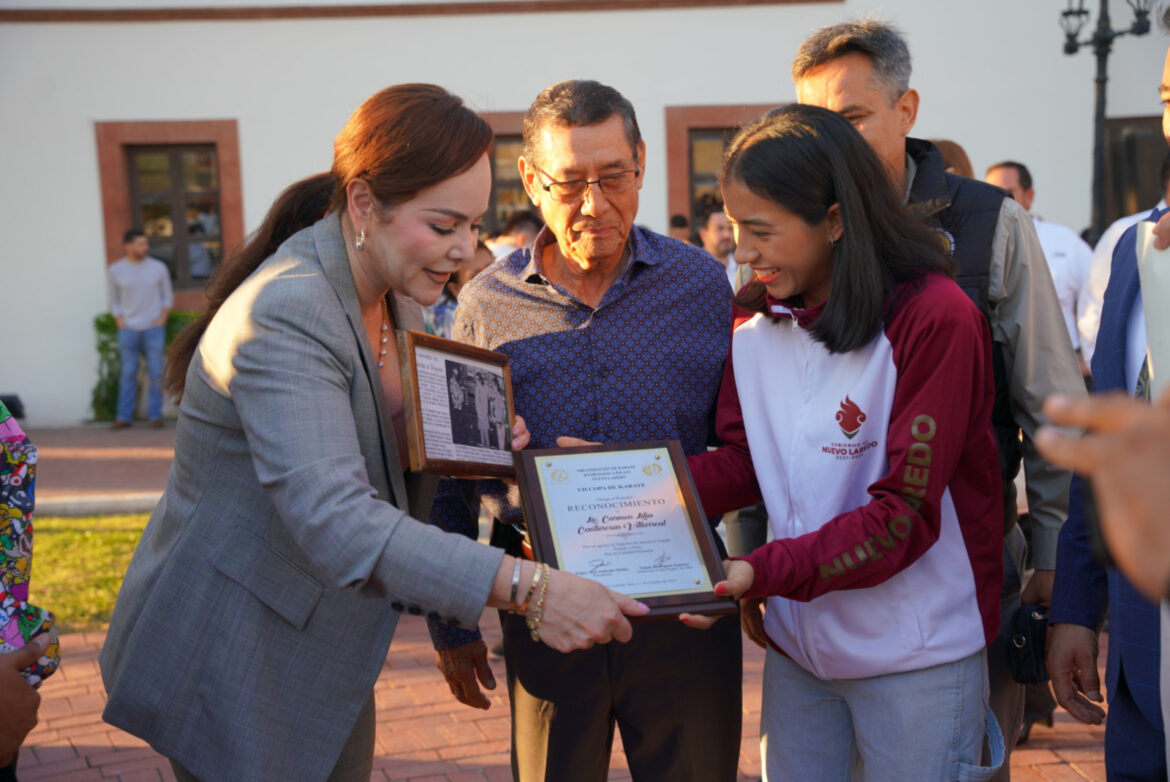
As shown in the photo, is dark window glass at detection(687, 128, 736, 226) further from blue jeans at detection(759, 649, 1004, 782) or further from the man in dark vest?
blue jeans at detection(759, 649, 1004, 782)

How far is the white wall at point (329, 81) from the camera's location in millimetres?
14312

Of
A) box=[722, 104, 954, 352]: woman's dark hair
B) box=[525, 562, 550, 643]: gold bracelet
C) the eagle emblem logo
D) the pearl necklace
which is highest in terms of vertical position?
box=[722, 104, 954, 352]: woman's dark hair

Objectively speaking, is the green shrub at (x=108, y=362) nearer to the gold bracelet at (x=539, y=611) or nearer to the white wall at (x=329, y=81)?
the white wall at (x=329, y=81)

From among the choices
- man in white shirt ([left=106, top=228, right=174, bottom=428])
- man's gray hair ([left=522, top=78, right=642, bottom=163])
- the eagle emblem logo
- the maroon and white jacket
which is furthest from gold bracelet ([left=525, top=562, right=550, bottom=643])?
man in white shirt ([left=106, top=228, right=174, bottom=428])

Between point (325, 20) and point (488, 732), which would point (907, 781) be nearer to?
point (488, 732)

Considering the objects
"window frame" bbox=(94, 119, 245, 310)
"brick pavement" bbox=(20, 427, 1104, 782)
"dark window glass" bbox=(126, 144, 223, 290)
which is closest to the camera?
"brick pavement" bbox=(20, 427, 1104, 782)

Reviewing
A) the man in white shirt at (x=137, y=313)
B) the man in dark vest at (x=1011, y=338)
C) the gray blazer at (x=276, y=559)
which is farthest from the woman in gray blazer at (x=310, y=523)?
the man in white shirt at (x=137, y=313)

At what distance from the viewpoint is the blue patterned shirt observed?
2.82 metres

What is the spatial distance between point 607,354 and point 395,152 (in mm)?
795

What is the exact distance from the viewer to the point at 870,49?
3.11m

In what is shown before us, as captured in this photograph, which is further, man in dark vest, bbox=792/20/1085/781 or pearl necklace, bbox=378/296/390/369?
man in dark vest, bbox=792/20/1085/781

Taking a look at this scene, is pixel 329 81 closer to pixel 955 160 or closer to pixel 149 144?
pixel 149 144

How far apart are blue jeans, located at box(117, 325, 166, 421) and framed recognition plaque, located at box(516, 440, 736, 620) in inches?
498

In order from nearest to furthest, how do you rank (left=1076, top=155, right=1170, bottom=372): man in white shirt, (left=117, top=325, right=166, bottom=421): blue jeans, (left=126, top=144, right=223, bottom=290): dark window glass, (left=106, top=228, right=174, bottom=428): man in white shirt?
1. (left=1076, top=155, right=1170, bottom=372): man in white shirt
2. (left=106, top=228, right=174, bottom=428): man in white shirt
3. (left=117, top=325, right=166, bottom=421): blue jeans
4. (left=126, top=144, right=223, bottom=290): dark window glass
